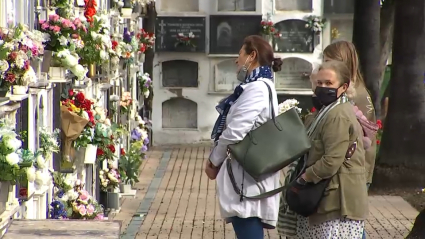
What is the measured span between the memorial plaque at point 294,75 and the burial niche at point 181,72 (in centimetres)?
166

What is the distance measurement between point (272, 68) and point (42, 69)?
1.64m

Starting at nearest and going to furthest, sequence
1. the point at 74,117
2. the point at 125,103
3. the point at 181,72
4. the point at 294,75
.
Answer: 1. the point at 74,117
2. the point at 125,103
3. the point at 294,75
4. the point at 181,72

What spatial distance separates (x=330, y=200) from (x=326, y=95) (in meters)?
0.55

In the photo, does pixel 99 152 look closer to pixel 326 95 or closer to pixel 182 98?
pixel 326 95

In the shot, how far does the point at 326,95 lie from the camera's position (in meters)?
5.59

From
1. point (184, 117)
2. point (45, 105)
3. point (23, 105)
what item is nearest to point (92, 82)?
point (45, 105)

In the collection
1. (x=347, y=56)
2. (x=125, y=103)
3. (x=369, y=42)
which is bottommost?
(x=125, y=103)

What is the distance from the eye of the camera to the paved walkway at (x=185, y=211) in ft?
33.7

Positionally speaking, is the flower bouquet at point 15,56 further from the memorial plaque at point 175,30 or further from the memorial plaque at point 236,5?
the memorial plaque at point 236,5

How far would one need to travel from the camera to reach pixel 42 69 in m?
6.89

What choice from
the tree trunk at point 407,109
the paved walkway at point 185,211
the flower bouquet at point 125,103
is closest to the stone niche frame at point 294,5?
the paved walkway at point 185,211

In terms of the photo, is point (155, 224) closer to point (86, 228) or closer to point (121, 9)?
point (121, 9)

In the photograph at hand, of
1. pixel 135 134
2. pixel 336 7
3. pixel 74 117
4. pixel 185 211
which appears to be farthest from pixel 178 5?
pixel 74 117

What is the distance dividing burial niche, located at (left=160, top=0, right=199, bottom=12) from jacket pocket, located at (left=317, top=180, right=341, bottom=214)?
1568 centimetres
